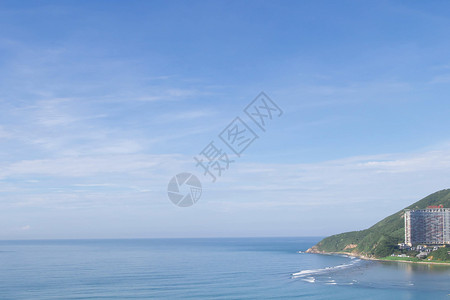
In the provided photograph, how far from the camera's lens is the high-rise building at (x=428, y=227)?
144125 mm

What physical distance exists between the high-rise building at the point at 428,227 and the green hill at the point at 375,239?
21.6 feet

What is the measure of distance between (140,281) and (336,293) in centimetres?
3898

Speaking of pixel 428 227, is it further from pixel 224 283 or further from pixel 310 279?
pixel 224 283

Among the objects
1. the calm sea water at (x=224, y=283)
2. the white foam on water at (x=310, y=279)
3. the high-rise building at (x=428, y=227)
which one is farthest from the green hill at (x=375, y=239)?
the white foam on water at (x=310, y=279)

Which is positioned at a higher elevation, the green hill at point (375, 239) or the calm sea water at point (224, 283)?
the green hill at point (375, 239)

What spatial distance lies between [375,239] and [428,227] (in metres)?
19.5

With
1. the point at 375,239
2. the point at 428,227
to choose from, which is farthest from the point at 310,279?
the point at 428,227

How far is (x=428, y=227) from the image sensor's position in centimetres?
14650

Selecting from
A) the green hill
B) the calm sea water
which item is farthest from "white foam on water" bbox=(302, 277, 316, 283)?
the green hill

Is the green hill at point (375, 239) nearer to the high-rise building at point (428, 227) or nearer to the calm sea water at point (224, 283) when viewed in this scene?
the high-rise building at point (428, 227)

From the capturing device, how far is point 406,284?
8006 centimetres

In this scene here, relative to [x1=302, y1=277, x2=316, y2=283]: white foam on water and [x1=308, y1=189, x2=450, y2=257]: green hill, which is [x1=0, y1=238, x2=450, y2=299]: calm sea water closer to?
[x1=302, y1=277, x2=316, y2=283]: white foam on water

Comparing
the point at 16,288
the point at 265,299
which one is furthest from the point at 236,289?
the point at 16,288

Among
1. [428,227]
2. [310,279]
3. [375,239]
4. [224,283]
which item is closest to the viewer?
[224,283]
